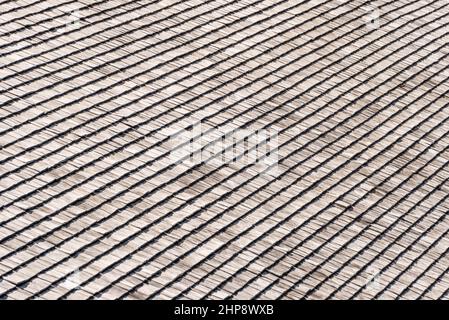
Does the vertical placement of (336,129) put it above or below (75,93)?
below

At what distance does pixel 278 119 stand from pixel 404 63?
9.72ft

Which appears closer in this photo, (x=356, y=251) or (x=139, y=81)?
(x=356, y=251)

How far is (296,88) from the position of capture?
1318 centimetres

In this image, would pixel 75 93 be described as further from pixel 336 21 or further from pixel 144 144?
pixel 336 21

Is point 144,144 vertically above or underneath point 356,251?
above

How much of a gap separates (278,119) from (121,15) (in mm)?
2491

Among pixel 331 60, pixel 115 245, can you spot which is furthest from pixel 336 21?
A: pixel 115 245

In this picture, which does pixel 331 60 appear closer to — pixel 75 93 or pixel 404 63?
pixel 404 63

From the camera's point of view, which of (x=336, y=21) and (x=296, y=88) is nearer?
(x=296, y=88)

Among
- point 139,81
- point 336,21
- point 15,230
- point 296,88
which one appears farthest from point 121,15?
point 15,230

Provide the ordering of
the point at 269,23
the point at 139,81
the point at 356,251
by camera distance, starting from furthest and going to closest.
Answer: the point at 269,23 → the point at 139,81 → the point at 356,251

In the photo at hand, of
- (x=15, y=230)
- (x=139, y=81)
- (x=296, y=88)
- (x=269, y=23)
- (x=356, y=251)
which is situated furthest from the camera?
(x=269, y=23)

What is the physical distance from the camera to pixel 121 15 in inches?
520

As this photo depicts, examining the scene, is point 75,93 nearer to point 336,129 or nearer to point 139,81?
point 139,81
